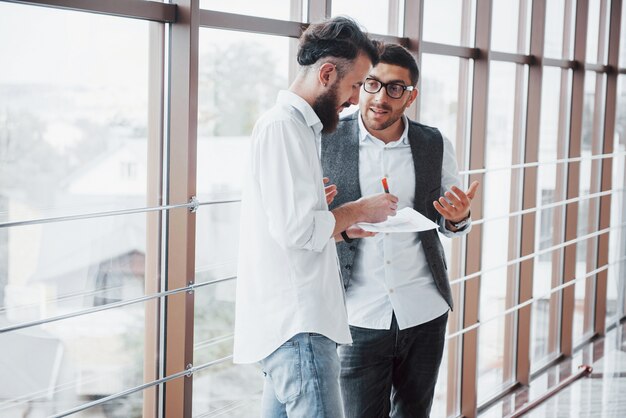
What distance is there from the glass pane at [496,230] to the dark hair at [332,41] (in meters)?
2.08

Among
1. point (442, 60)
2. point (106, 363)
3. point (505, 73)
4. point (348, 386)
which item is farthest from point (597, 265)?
point (106, 363)

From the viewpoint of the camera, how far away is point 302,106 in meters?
1.67

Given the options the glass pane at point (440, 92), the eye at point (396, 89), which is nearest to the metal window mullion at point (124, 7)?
the eye at point (396, 89)

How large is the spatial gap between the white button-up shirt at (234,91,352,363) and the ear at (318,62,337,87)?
7 cm

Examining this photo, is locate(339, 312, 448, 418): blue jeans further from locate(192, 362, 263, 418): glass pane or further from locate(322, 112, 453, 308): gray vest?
locate(192, 362, 263, 418): glass pane

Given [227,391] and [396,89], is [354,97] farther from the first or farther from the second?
[227,391]

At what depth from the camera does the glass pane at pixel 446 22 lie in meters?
3.27

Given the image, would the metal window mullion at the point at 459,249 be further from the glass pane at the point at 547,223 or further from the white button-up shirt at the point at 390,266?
the white button-up shirt at the point at 390,266

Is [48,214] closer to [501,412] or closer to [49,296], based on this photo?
[49,296]

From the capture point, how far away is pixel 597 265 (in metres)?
5.14

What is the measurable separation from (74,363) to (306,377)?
65cm

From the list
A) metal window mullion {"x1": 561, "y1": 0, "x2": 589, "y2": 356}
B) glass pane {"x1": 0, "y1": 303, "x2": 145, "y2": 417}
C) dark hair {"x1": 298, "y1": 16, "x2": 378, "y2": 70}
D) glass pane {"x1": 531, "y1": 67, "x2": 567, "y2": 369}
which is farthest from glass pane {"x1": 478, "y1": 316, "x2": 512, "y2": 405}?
dark hair {"x1": 298, "y1": 16, "x2": 378, "y2": 70}

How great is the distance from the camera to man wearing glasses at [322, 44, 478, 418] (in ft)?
6.92

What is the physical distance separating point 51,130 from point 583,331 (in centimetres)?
397
